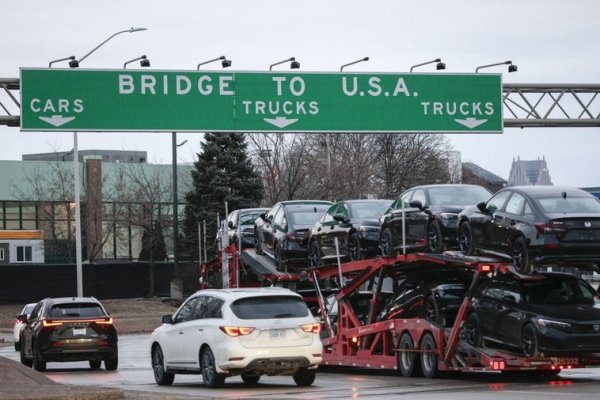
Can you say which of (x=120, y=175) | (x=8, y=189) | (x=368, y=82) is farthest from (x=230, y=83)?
(x=8, y=189)

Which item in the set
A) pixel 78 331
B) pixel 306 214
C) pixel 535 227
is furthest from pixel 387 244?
pixel 78 331

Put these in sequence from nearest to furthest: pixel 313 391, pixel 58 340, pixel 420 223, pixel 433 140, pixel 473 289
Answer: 1. pixel 313 391
2. pixel 473 289
3. pixel 420 223
4. pixel 58 340
5. pixel 433 140

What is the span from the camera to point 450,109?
1291 inches

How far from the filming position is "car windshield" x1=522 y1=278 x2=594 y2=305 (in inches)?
823

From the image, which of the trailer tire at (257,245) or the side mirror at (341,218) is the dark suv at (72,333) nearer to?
the trailer tire at (257,245)

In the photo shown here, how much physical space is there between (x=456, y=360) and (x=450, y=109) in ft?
39.6

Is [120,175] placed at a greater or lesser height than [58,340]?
greater

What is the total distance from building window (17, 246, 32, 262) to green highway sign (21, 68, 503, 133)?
52738 millimetres

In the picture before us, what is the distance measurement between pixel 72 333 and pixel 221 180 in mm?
38708

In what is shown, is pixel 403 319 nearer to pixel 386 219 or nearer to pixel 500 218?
pixel 386 219

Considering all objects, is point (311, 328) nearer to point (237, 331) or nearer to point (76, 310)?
point (237, 331)

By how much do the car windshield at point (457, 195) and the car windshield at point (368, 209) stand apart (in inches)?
117

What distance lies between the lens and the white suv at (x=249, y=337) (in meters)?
19.8

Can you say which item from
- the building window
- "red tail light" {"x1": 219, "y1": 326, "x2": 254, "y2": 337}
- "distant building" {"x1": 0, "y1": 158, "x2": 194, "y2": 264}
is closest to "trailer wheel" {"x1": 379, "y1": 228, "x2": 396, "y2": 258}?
"red tail light" {"x1": 219, "y1": 326, "x2": 254, "y2": 337}
